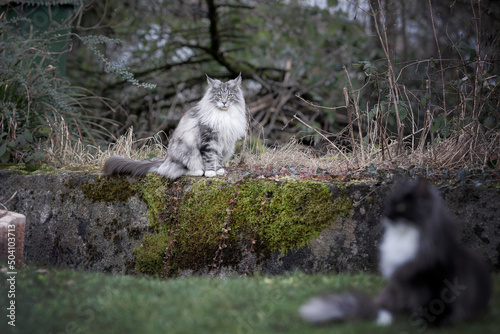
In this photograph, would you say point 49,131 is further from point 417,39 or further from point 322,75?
point 417,39

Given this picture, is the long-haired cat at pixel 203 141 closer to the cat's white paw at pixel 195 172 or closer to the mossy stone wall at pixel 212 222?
the cat's white paw at pixel 195 172

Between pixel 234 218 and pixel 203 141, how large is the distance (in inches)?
41.2

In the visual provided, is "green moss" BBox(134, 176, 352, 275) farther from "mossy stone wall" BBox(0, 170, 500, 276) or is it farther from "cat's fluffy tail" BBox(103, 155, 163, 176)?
"cat's fluffy tail" BBox(103, 155, 163, 176)

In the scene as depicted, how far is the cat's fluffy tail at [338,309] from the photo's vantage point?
8.16 ft

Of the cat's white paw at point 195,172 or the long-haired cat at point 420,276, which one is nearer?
the long-haired cat at point 420,276

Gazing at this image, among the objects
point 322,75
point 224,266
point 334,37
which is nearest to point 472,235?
point 224,266

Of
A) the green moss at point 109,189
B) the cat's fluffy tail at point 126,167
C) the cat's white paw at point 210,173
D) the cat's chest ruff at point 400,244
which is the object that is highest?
the cat's chest ruff at point 400,244

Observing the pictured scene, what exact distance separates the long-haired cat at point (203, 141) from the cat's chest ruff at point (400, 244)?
8.95 ft

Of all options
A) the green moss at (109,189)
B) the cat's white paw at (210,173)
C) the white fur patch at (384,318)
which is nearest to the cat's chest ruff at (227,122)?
the cat's white paw at (210,173)

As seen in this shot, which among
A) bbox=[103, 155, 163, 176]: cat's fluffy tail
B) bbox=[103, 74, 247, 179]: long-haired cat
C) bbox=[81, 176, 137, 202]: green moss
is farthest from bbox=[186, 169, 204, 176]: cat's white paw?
bbox=[81, 176, 137, 202]: green moss

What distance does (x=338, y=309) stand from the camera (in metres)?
2.50

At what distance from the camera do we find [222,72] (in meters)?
10.8

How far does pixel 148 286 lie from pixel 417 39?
975cm

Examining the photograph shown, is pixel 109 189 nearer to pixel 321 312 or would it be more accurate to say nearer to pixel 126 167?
pixel 126 167
